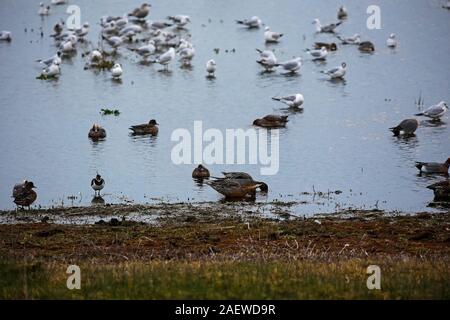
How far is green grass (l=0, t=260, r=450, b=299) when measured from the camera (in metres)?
11.0

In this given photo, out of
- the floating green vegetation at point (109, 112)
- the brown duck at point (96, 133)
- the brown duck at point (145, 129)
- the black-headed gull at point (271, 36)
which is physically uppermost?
the black-headed gull at point (271, 36)

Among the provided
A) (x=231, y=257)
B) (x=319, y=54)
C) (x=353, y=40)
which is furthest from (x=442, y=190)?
(x=353, y=40)

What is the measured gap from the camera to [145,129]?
2873 cm

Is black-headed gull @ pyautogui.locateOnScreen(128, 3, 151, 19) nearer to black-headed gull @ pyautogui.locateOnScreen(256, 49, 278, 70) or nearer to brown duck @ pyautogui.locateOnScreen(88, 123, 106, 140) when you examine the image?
black-headed gull @ pyautogui.locateOnScreen(256, 49, 278, 70)

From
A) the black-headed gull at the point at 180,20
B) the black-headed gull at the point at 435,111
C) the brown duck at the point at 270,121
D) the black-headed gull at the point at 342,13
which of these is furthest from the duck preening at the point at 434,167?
the black-headed gull at the point at 342,13

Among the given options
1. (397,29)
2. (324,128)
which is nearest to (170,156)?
(324,128)

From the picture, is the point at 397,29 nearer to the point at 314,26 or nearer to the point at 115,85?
the point at 314,26

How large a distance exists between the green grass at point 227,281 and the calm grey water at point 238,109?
26.8ft

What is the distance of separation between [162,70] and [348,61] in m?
8.07

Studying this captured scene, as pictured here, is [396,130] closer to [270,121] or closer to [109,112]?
[270,121]

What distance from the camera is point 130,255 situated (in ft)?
50.2

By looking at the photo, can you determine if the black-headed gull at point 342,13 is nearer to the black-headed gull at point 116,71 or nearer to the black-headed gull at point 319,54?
the black-headed gull at point 319,54

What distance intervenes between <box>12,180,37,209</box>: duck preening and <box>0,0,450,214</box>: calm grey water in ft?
1.98

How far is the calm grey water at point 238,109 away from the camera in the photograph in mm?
23344
